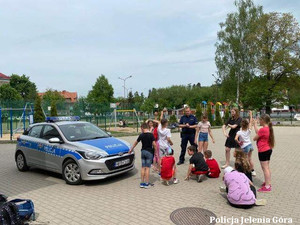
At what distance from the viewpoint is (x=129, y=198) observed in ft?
17.9

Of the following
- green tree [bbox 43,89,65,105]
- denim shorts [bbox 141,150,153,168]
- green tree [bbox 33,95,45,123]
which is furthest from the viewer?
green tree [bbox 43,89,65,105]

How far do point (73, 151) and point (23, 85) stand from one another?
70775 mm

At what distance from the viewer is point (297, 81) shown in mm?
35156

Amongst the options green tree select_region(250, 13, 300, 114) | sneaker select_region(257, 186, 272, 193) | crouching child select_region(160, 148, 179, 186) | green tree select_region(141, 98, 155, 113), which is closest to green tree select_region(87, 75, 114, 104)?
green tree select_region(141, 98, 155, 113)

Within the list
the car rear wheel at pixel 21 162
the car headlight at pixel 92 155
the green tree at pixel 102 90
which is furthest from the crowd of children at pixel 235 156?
the green tree at pixel 102 90

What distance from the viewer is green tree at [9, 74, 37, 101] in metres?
68.5

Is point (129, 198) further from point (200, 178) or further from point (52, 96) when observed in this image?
point (52, 96)

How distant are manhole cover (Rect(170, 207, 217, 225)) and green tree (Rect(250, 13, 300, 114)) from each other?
33460 mm

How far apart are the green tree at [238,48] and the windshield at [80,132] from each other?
33.5 m

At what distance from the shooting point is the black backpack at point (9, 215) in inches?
146

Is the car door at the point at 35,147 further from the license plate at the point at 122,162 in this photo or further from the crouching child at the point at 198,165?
the crouching child at the point at 198,165

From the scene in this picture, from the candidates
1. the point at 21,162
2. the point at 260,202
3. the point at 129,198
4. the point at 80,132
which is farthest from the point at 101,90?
the point at 260,202

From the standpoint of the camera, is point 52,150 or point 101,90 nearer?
point 52,150

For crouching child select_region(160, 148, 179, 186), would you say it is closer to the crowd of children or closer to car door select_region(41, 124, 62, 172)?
the crowd of children
